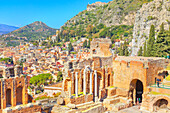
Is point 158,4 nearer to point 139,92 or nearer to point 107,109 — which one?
point 139,92

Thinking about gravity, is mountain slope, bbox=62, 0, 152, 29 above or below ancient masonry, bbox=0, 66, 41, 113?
above

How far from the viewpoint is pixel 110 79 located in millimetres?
24266

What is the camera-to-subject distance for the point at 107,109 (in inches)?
790

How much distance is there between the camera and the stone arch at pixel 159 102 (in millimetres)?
17502

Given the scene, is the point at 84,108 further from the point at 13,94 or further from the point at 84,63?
the point at 13,94

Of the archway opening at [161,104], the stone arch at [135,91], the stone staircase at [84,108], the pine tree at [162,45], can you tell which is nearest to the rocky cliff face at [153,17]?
the pine tree at [162,45]

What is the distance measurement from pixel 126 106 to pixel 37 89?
3149 cm

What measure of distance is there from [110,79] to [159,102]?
24.0ft

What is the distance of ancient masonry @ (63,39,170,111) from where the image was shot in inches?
802

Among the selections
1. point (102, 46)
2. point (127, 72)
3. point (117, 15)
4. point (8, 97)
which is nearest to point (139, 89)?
point (127, 72)

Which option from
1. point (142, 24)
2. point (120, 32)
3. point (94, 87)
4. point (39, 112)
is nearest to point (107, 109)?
point (94, 87)

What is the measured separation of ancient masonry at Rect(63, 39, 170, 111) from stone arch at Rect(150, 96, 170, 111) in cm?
53

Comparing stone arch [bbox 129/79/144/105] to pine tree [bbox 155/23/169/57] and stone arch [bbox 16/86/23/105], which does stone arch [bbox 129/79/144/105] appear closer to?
pine tree [bbox 155/23/169/57]

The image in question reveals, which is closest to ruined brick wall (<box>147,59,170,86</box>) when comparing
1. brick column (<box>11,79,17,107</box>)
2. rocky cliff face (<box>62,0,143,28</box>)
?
brick column (<box>11,79,17,107</box>)
